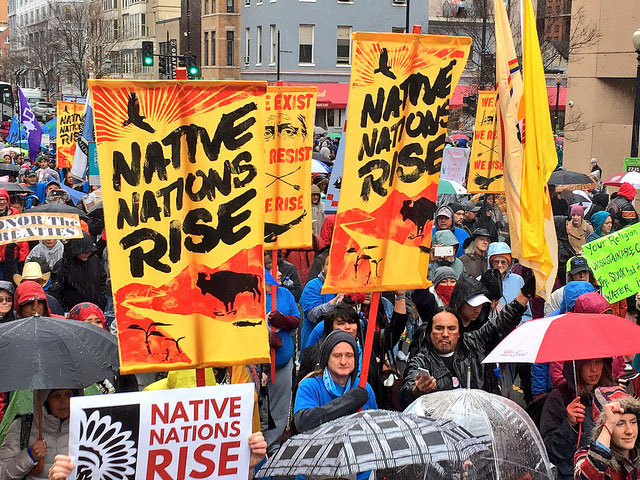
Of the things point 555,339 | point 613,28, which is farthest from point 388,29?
point 555,339

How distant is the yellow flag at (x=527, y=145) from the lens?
18.1 ft

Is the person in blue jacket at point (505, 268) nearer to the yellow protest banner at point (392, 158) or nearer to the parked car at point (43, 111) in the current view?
the yellow protest banner at point (392, 158)

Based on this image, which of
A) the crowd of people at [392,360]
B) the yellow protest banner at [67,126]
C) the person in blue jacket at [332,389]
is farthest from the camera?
the yellow protest banner at [67,126]

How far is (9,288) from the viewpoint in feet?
23.0

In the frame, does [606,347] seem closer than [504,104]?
Yes

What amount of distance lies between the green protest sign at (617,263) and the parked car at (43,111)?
170 ft

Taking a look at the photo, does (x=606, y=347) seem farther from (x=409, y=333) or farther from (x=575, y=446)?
(x=409, y=333)

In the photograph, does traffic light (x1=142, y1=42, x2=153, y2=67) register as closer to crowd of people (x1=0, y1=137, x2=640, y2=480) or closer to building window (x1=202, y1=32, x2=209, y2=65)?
crowd of people (x1=0, y1=137, x2=640, y2=480)

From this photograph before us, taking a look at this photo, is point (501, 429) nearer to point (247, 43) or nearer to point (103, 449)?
point (103, 449)

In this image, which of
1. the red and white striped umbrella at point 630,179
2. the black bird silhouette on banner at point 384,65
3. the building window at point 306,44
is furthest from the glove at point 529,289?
the building window at point 306,44

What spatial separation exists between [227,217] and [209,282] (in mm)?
320

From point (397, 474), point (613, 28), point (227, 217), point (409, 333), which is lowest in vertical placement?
point (409, 333)

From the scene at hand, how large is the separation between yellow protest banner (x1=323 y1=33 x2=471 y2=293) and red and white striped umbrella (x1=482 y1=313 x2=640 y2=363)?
68 centimetres

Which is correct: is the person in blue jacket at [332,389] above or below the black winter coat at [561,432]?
above
